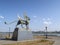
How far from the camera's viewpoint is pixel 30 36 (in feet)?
127

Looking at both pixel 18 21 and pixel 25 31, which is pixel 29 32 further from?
pixel 18 21

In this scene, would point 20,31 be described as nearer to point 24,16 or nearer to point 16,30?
point 16,30

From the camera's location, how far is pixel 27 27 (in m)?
38.4

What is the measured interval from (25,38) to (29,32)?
201 centimetres

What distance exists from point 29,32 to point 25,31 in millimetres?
1510

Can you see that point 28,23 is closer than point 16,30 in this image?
No

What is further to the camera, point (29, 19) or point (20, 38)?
point (29, 19)

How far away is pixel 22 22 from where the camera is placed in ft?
123

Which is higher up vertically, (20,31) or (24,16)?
(24,16)

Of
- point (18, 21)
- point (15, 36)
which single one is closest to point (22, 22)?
point (18, 21)

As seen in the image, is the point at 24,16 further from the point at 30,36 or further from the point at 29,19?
the point at 30,36

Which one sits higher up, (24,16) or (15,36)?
(24,16)

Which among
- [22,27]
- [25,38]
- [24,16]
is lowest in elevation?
[25,38]

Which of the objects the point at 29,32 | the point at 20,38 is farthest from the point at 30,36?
the point at 20,38
